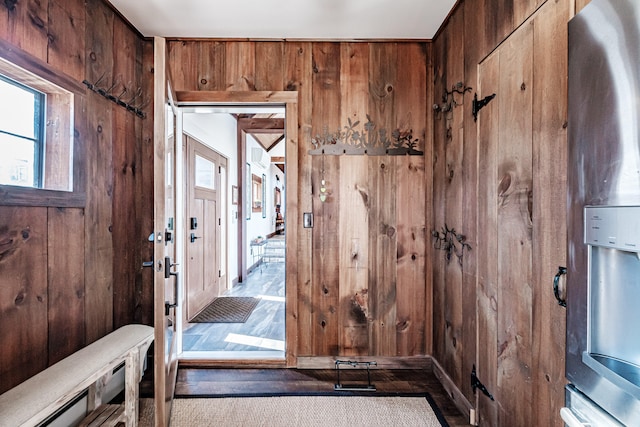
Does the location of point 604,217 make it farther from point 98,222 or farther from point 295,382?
point 98,222

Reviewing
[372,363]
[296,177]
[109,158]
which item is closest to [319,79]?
[296,177]

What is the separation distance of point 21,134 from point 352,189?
6.51ft

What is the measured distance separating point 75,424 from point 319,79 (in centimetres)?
270

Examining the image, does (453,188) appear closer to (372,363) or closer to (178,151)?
(372,363)

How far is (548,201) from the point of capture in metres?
1.15

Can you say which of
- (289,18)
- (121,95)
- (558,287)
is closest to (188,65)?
(121,95)

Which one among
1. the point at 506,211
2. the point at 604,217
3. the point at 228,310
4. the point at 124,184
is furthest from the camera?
the point at 228,310

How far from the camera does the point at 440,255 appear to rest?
217 cm

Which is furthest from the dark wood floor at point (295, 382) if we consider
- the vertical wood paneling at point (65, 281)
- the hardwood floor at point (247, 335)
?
the vertical wood paneling at point (65, 281)

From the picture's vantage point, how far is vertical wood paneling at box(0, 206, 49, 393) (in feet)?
4.43

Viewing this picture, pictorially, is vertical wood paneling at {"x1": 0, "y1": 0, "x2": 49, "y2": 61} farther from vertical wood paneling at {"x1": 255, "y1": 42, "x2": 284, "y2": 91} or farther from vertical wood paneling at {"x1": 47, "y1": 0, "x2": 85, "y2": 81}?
vertical wood paneling at {"x1": 255, "y1": 42, "x2": 284, "y2": 91}

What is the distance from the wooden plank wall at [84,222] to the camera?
1.40 metres

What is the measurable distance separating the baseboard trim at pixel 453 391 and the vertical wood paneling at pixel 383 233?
1.08ft

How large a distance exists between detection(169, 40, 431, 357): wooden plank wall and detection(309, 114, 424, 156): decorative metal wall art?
5 centimetres
